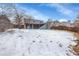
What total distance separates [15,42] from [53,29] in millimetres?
336

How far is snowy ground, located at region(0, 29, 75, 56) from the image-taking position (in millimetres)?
1286

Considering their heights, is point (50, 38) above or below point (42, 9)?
below

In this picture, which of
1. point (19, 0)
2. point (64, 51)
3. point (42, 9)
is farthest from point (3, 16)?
point (64, 51)

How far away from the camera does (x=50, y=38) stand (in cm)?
130

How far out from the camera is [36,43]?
51.1 inches

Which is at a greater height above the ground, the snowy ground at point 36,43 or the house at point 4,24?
the house at point 4,24

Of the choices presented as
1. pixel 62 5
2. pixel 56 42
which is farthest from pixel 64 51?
pixel 62 5

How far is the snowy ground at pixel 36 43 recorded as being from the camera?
1286 millimetres

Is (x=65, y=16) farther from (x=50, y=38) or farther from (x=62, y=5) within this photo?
(x=50, y=38)

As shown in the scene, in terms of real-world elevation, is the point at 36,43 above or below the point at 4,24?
below

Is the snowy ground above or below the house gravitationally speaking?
below

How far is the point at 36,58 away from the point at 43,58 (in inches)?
2.3

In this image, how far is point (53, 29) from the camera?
1.31 m

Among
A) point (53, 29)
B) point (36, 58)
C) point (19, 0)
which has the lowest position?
point (36, 58)
